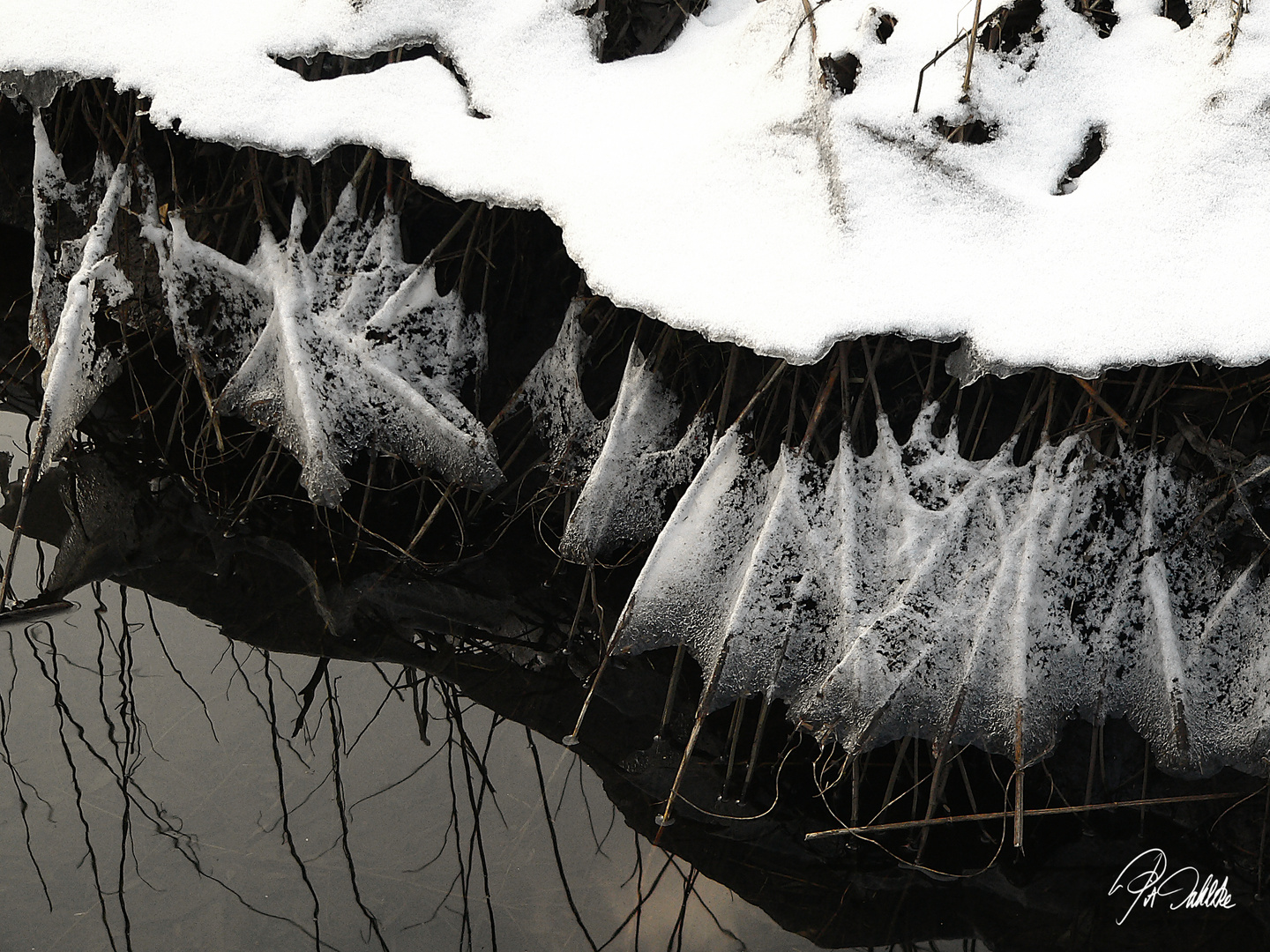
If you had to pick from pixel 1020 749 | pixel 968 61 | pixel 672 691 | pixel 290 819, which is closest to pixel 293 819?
pixel 290 819

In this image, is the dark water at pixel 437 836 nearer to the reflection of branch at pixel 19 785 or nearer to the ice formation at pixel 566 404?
the reflection of branch at pixel 19 785

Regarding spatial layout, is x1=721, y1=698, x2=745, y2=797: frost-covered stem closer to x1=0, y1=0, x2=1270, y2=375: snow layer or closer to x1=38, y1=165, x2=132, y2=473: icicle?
x1=0, y1=0, x2=1270, y2=375: snow layer

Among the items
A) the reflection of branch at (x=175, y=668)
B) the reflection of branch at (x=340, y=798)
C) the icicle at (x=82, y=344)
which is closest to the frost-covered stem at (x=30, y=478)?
the icicle at (x=82, y=344)

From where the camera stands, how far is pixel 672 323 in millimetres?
1860

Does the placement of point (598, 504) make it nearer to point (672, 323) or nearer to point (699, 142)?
point (672, 323)

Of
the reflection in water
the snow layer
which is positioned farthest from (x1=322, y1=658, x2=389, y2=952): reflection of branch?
the snow layer

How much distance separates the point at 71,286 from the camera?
2.51 meters

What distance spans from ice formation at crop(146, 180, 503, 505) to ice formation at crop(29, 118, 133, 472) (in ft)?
0.45

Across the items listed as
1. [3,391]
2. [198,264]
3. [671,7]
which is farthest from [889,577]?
[3,391]

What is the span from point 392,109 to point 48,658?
147 cm
